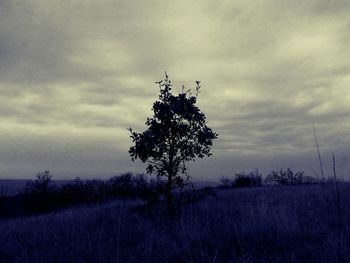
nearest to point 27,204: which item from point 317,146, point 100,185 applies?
point 100,185

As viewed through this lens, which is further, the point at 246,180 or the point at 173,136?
the point at 246,180

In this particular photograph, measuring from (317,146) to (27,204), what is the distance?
27689 mm

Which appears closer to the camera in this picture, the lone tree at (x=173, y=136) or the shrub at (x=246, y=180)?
the lone tree at (x=173, y=136)

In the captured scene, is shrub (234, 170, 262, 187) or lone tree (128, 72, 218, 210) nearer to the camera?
lone tree (128, 72, 218, 210)

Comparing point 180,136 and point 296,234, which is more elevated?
point 180,136

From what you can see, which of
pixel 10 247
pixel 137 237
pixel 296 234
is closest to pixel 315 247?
pixel 296 234

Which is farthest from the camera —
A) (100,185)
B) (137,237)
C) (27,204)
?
(100,185)

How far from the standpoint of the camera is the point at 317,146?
3.47m

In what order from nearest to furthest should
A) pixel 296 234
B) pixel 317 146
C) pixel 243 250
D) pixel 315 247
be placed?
pixel 317 146
pixel 315 247
pixel 243 250
pixel 296 234

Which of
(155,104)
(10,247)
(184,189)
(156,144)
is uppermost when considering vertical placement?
(155,104)

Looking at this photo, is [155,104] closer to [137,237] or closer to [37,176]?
[137,237]

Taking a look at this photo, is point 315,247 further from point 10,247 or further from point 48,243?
point 10,247

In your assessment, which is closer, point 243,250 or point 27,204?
point 243,250

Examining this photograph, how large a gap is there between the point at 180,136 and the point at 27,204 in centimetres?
2025
